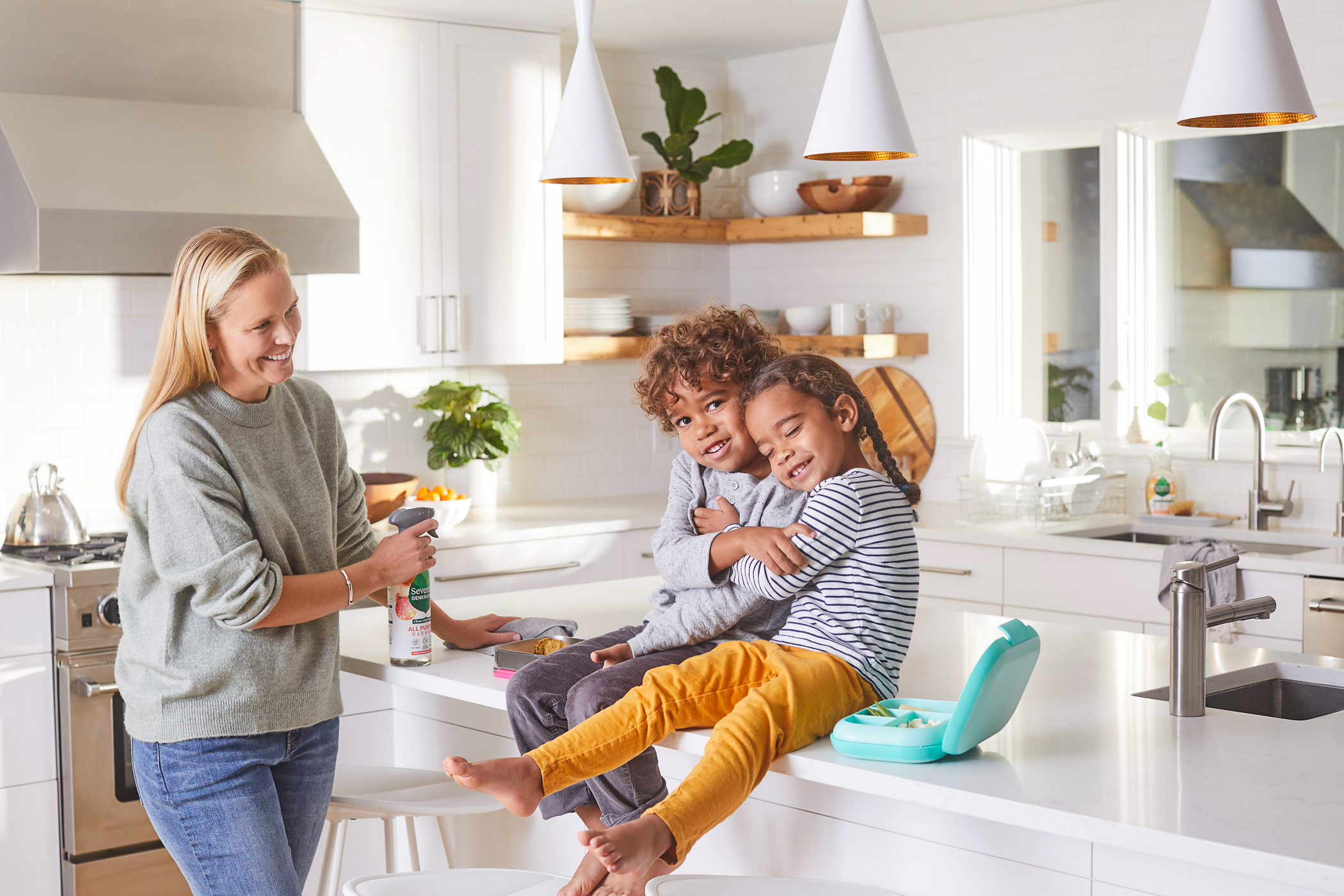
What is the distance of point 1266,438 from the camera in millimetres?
4281

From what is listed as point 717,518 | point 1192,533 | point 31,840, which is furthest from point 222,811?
point 1192,533

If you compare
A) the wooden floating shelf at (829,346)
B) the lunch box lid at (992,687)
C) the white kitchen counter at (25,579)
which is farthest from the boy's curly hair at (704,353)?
the wooden floating shelf at (829,346)

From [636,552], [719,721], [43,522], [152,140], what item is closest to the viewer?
[719,721]

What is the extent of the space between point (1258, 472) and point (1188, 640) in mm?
2362

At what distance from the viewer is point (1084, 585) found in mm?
3877

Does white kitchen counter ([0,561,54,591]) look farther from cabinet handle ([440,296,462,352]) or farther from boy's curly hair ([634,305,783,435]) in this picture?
boy's curly hair ([634,305,783,435])

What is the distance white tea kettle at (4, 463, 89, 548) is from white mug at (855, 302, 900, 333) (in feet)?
8.60

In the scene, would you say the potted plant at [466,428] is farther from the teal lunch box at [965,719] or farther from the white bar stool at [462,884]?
the teal lunch box at [965,719]

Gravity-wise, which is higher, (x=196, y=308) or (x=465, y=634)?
(x=196, y=308)

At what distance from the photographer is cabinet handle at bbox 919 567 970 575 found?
415cm

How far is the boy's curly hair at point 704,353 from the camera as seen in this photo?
2104 millimetres

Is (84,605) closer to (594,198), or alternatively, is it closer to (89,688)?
(89,688)

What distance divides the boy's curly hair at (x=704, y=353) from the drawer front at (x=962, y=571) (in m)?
2.11

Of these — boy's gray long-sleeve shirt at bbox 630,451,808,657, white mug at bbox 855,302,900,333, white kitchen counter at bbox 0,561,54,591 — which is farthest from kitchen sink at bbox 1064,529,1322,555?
white kitchen counter at bbox 0,561,54,591
